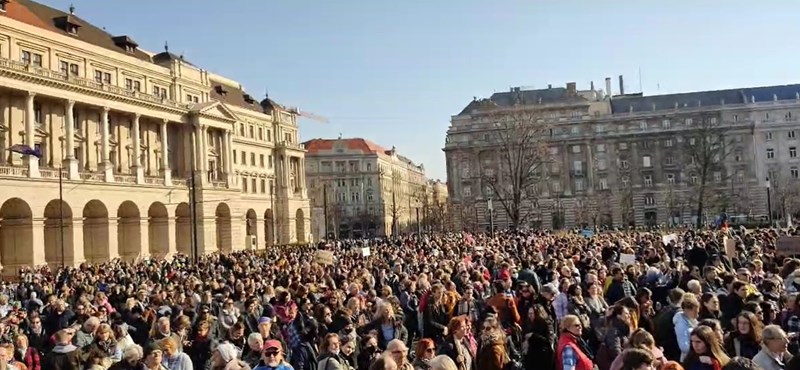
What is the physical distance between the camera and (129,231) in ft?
181

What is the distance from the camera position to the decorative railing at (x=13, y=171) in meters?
42.8

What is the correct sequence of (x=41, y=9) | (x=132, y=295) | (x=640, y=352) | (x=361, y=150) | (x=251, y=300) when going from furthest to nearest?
(x=361, y=150), (x=41, y=9), (x=132, y=295), (x=251, y=300), (x=640, y=352)

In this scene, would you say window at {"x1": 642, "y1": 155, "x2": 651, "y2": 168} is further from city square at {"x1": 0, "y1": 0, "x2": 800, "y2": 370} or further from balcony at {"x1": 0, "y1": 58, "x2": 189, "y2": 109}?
balcony at {"x1": 0, "y1": 58, "x2": 189, "y2": 109}

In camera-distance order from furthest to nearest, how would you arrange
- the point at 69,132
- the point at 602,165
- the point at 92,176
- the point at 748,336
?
the point at 602,165 → the point at 69,132 → the point at 92,176 → the point at 748,336

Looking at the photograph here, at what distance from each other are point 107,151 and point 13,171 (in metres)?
11.4

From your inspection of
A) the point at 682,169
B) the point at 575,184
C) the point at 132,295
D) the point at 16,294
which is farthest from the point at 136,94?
the point at 682,169

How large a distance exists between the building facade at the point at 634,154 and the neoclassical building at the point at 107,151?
119 ft

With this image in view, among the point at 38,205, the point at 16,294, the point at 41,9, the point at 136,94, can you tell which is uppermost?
the point at 41,9

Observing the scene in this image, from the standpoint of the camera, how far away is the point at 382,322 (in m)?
10.9

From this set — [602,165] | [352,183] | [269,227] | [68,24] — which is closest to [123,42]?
[68,24]

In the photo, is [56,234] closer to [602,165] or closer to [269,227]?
[269,227]

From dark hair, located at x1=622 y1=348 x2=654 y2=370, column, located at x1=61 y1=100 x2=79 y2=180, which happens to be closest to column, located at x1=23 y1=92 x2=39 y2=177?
column, located at x1=61 y1=100 x2=79 y2=180

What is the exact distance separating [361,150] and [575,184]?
45.2m

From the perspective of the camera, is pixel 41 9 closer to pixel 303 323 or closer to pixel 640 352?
pixel 303 323
